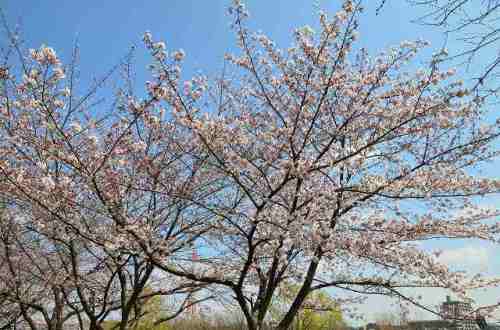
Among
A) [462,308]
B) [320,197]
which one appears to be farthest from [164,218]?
[462,308]

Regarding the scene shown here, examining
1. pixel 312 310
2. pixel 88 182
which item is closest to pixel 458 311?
pixel 312 310

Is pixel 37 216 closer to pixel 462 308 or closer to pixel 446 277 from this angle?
pixel 446 277

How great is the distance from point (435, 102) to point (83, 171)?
4164mm

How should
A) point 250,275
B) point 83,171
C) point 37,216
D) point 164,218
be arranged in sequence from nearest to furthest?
point 83,171 < point 37,216 < point 164,218 < point 250,275

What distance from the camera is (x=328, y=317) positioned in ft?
65.6

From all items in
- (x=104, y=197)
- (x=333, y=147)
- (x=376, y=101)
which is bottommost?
(x=104, y=197)

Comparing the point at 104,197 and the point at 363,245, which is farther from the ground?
the point at 104,197

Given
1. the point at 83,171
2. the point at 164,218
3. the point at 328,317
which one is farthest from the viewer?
the point at 328,317

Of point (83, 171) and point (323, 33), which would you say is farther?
point (323, 33)

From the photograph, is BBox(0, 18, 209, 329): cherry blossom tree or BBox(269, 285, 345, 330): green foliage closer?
BBox(0, 18, 209, 329): cherry blossom tree

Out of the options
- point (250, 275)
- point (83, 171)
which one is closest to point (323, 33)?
point (83, 171)

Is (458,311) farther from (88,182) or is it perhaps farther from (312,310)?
(88,182)

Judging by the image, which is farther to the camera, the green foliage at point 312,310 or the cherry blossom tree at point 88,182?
the green foliage at point 312,310

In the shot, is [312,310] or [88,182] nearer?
[88,182]
